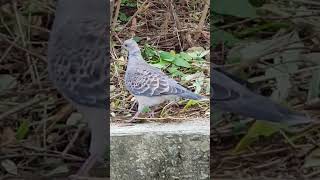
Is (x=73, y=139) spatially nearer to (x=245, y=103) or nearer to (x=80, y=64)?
(x=80, y=64)

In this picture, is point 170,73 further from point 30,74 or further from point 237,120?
→ point 30,74

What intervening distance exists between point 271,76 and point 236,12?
20 centimetres

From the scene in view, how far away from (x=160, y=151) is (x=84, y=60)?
31 centimetres

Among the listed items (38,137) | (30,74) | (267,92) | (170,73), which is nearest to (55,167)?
(38,137)

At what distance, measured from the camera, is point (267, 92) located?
198cm

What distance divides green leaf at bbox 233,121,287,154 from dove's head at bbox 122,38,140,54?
376mm

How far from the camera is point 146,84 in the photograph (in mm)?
1920

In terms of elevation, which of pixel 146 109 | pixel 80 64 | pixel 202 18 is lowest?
pixel 146 109

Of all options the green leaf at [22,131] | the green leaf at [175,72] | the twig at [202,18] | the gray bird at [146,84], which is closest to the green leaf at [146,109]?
the gray bird at [146,84]

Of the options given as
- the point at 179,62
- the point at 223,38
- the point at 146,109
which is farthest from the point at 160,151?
the point at 223,38

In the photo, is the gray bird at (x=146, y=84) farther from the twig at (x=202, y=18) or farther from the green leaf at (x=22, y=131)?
the green leaf at (x=22, y=131)

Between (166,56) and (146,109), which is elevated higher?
(166,56)

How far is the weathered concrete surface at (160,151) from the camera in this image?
1.89 m

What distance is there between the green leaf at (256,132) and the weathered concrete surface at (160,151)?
0.12 metres
